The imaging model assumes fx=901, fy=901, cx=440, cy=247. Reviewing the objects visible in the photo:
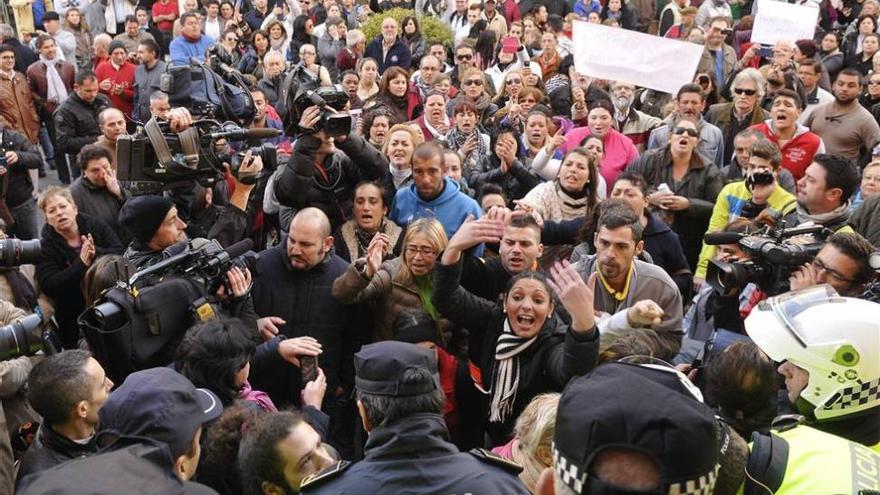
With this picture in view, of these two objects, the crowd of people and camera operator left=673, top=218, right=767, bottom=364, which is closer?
the crowd of people

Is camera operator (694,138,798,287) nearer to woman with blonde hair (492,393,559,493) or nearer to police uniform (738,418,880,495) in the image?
woman with blonde hair (492,393,559,493)

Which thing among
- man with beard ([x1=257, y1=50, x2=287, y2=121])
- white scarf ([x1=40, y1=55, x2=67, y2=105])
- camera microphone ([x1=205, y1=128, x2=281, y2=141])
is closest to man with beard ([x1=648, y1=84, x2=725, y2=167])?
camera microphone ([x1=205, y1=128, x2=281, y2=141])

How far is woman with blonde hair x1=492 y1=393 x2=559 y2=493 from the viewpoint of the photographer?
265 centimetres

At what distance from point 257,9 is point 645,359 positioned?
12.5 m

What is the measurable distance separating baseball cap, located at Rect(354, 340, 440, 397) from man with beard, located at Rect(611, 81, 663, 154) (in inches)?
212

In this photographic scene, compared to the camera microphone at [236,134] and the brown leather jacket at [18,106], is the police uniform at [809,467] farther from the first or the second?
the brown leather jacket at [18,106]

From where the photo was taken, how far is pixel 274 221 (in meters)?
5.96

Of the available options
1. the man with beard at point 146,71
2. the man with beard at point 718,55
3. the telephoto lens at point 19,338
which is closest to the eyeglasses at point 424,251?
the telephoto lens at point 19,338

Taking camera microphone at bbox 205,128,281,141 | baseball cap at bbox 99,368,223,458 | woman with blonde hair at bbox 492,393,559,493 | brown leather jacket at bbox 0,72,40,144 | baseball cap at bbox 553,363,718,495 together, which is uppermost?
baseball cap at bbox 553,363,718,495

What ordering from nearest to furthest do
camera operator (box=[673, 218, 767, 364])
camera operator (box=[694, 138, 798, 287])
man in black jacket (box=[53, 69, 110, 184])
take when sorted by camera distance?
camera operator (box=[673, 218, 767, 364])
camera operator (box=[694, 138, 798, 287])
man in black jacket (box=[53, 69, 110, 184])

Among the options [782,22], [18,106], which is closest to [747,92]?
[782,22]

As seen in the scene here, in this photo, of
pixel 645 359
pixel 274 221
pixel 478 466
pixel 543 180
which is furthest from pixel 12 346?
pixel 543 180

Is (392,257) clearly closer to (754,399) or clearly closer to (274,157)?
(274,157)

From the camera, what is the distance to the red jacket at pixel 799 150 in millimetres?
6359
